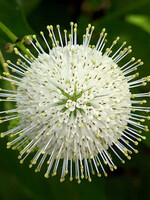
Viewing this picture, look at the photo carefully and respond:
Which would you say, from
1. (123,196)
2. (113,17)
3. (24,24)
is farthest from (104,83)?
(123,196)

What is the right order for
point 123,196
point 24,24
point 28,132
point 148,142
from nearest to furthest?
point 28,132 → point 148,142 → point 24,24 → point 123,196

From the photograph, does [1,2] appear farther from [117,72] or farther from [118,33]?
[117,72]

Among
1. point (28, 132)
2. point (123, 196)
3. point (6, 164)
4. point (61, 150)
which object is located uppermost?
point (28, 132)

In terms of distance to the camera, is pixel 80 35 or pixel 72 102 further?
pixel 80 35

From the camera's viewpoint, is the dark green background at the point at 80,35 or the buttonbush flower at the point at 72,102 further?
the dark green background at the point at 80,35

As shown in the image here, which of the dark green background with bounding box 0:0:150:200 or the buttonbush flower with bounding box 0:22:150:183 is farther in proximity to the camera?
the dark green background with bounding box 0:0:150:200

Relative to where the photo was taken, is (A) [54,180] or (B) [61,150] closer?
(B) [61,150]

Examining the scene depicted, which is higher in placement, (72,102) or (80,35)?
(80,35)

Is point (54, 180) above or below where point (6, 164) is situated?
below
